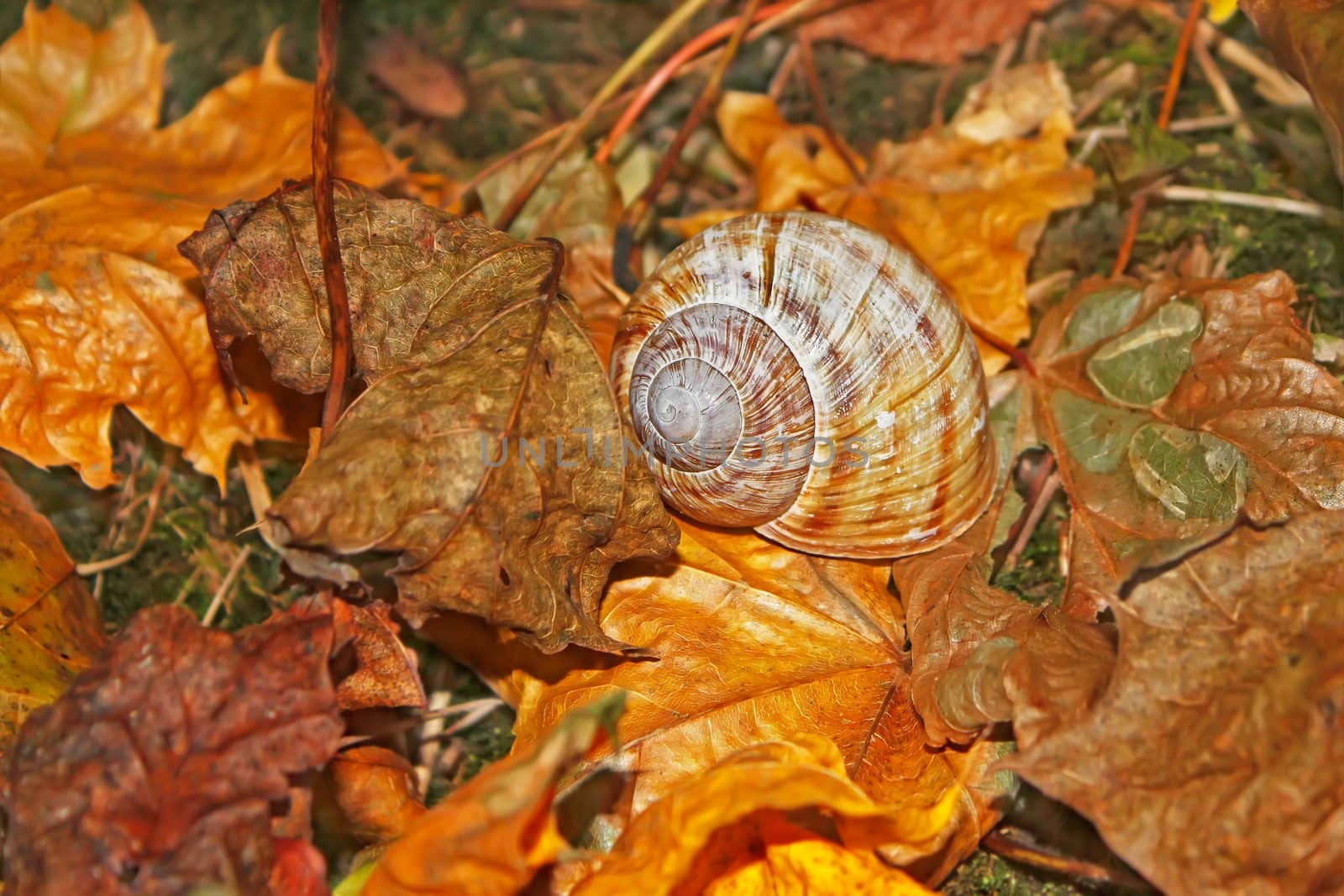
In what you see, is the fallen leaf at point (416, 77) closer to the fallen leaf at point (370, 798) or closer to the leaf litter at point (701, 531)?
the leaf litter at point (701, 531)

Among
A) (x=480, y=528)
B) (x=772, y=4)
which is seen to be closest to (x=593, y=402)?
(x=480, y=528)

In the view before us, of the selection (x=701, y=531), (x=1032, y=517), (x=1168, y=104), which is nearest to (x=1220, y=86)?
(x=1168, y=104)

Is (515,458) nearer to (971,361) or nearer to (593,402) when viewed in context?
(593,402)

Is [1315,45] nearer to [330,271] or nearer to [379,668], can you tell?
[330,271]

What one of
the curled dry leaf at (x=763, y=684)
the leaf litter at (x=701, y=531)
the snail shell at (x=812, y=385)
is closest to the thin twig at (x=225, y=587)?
the leaf litter at (x=701, y=531)

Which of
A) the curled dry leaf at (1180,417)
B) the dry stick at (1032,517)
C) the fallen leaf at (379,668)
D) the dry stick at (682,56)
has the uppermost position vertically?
the dry stick at (682,56)

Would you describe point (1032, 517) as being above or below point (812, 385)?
below

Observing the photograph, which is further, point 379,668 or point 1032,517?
point 1032,517
